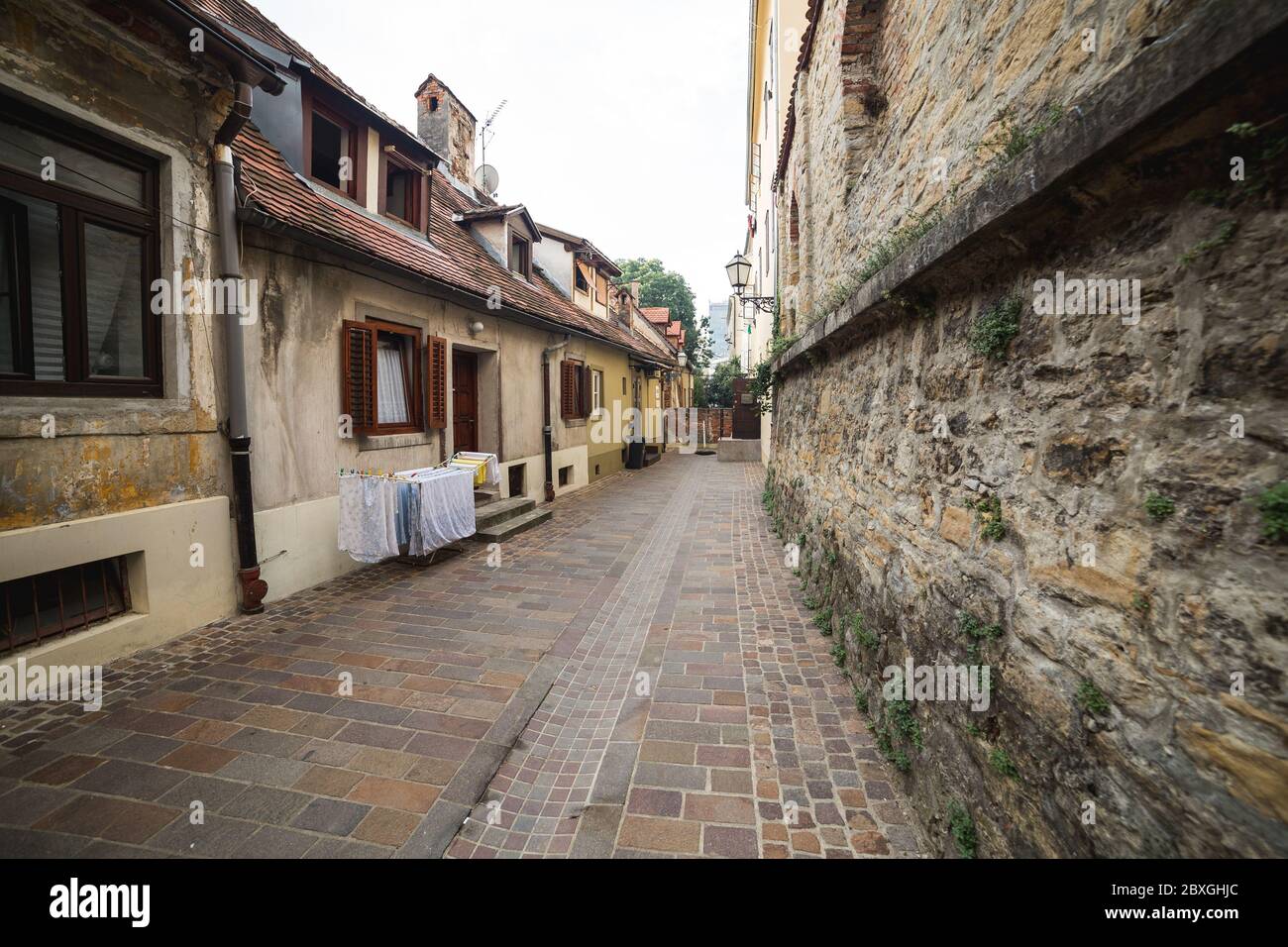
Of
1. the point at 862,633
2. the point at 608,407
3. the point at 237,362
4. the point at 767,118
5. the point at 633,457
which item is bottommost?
the point at 862,633

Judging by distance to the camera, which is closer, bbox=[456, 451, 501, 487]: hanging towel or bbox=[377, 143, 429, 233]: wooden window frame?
bbox=[377, 143, 429, 233]: wooden window frame

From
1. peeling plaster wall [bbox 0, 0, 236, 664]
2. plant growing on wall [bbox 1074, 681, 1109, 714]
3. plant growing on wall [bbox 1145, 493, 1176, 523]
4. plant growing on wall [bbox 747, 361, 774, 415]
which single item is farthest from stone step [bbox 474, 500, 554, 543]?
plant growing on wall [bbox 1145, 493, 1176, 523]

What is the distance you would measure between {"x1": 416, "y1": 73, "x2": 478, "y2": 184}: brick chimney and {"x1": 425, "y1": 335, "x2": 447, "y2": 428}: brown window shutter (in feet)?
22.0

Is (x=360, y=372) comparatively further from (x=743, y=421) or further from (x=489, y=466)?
(x=743, y=421)

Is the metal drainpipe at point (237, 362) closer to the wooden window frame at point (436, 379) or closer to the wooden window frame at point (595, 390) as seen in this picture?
the wooden window frame at point (436, 379)

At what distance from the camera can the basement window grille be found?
12.7 feet

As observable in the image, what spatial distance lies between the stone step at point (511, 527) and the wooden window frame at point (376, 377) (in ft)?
5.76

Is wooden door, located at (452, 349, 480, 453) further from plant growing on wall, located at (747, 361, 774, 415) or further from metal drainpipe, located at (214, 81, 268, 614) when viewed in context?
plant growing on wall, located at (747, 361, 774, 415)

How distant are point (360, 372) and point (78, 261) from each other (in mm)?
2719

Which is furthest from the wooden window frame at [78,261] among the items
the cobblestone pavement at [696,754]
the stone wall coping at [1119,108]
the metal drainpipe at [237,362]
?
the stone wall coping at [1119,108]

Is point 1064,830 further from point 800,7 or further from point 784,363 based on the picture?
point 800,7

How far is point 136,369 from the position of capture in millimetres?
4609

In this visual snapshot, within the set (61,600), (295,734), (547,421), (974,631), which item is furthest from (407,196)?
(974,631)

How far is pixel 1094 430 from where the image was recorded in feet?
5.57
